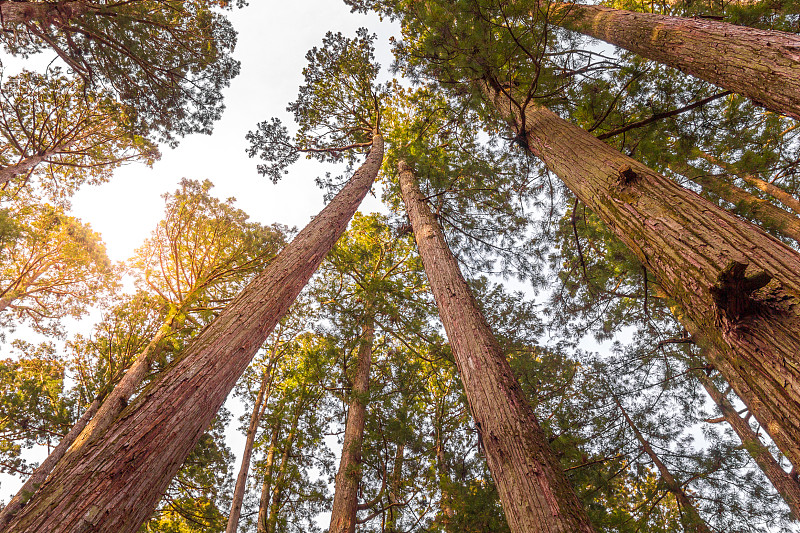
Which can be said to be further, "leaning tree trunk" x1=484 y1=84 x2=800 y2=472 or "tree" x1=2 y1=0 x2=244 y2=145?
"tree" x1=2 y1=0 x2=244 y2=145

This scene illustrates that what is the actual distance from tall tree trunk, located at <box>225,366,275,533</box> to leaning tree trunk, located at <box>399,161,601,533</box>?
5.98 metres

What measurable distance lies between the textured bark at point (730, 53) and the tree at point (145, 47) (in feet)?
25.2

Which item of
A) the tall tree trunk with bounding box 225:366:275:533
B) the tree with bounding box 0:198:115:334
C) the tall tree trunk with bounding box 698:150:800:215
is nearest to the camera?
the tall tree trunk with bounding box 225:366:275:533

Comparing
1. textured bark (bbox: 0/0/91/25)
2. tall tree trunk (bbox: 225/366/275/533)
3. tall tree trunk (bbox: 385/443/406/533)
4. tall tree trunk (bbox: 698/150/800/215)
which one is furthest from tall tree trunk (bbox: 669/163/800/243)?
textured bark (bbox: 0/0/91/25)

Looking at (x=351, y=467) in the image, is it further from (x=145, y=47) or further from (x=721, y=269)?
(x=145, y=47)

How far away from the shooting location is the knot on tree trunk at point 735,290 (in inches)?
50.4

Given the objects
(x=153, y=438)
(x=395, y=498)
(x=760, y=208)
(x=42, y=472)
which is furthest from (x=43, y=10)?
(x=760, y=208)

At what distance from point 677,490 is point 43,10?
14.4 metres

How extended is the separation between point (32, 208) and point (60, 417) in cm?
677

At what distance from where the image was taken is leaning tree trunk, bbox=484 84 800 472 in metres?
1.32

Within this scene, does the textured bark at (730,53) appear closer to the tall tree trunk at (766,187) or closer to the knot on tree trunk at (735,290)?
the knot on tree trunk at (735,290)

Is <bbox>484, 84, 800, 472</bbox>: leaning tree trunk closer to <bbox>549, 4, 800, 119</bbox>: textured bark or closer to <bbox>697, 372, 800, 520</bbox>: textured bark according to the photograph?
<bbox>549, 4, 800, 119</bbox>: textured bark

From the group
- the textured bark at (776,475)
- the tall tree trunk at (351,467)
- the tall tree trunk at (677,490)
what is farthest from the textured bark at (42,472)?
the textured bark at (776,475)

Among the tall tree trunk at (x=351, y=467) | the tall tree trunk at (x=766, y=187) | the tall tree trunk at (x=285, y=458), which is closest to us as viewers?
the tall tree trunk at (x=351, y=467)
